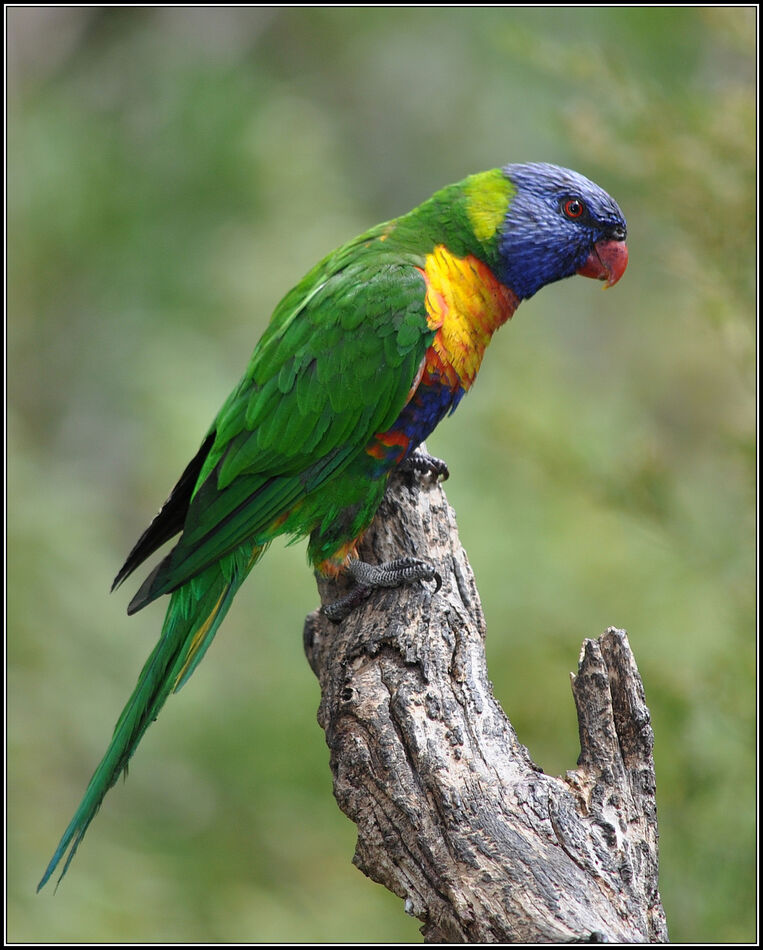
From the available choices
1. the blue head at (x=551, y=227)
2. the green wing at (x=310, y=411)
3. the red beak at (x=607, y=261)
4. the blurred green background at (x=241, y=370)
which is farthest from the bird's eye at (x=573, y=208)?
the green wing at (x=310, y=411)

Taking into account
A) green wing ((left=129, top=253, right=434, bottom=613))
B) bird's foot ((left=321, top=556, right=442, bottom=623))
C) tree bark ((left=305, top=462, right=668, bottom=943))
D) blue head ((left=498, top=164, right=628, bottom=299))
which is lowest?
tree bark ((left=305, top=462, right=668, bottom=943))

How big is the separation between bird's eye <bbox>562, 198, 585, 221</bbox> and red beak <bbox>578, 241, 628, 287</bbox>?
0.11 m

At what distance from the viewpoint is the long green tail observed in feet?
6.62

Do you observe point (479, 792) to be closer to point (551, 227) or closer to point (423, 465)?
point (423, 465)

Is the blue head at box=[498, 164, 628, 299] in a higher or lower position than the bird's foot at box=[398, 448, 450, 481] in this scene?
higher

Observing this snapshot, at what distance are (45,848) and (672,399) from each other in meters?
4.98

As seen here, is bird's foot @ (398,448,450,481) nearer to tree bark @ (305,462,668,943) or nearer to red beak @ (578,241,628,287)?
tree bark @ (305,462,668,943)

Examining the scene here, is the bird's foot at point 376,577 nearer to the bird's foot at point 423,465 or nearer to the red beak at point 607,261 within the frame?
the bird's foot at point 423,465

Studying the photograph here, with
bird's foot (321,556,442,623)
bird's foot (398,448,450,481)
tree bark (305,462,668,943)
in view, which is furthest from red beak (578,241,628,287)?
tree bark (305,462,668,943)

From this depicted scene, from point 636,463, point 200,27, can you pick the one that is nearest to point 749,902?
point 636,463

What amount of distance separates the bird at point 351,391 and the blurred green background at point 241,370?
55cm

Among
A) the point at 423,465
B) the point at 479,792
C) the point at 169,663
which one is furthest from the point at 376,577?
the point at 479,792

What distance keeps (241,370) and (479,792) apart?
4.35 meters

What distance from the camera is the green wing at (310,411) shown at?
2291mm
